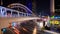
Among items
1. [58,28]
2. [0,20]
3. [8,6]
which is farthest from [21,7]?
[58,28]

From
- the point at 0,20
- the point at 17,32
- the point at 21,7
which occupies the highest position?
the point at 21,7

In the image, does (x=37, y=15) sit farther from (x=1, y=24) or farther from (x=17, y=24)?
(x=1, y=24)

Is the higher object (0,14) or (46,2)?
(46,2)

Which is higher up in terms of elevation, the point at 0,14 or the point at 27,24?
the point at 0,14

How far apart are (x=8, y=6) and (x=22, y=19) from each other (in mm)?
217

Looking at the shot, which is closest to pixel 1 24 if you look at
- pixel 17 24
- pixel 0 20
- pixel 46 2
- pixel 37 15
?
pixel 0 20

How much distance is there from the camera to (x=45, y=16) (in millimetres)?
1277

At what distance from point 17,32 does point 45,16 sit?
0.34 m

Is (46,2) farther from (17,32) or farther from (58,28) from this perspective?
(17,32)

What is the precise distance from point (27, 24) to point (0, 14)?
300 mm

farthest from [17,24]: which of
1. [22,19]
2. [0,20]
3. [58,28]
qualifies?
[58,28]

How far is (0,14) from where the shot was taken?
1.26m

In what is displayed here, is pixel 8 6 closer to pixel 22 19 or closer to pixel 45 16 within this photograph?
pixel 22 19

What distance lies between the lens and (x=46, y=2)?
1.30 meters
